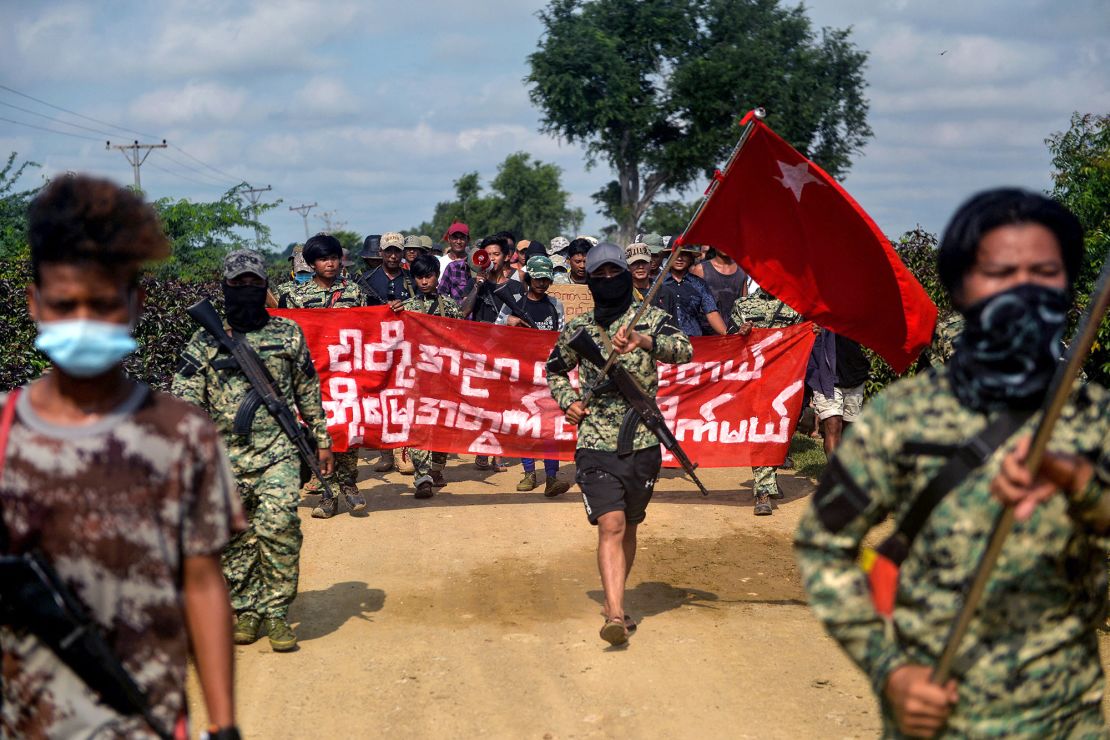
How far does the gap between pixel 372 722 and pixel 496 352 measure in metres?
5.63

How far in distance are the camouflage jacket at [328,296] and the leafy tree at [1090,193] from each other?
6082 mm

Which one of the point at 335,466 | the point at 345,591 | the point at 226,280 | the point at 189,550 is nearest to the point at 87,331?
the point at 189,550

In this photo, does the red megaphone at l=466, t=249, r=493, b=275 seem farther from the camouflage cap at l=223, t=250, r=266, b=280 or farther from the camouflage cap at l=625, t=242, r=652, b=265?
the camouflage cap at l=223, t=250, r=266, b=280

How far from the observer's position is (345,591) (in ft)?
26.9

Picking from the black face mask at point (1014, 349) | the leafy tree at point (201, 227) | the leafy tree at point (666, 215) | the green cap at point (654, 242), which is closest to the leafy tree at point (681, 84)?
the leafy tree at point (666, 215)

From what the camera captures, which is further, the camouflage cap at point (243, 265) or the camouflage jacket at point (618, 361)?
the camouflage jacket at point (618, 361)

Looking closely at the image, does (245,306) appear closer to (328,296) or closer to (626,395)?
(626,395)

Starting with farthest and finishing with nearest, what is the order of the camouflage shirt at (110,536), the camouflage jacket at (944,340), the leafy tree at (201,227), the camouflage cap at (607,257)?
the leafy tree at (201,227) → the camouflage jacket at (944,340) → the camouflage cap at (607,257) → the camouflage shirt at (110,536)

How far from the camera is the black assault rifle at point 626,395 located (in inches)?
280

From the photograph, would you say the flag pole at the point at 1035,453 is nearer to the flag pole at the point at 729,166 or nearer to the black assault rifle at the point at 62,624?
the black assault rifle at the point at 62,624

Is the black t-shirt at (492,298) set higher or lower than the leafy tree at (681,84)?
lower

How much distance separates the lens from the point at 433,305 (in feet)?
39.1

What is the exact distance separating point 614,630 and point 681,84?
1899 inches

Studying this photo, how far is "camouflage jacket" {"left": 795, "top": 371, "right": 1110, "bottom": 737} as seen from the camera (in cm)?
259
